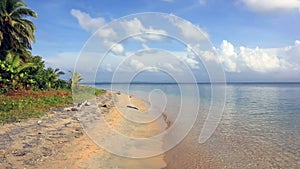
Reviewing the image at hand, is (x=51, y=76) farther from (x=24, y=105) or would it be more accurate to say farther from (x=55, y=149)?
(x=55, y=149)

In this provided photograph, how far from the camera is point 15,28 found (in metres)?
23.8

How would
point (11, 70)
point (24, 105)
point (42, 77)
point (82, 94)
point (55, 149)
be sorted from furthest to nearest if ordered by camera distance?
1. point (82, 94)
2. point (42, 77)
3. point (11, 70)
4. point (24, 105)
5. point (55, 149)

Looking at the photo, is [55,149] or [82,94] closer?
[55,149]

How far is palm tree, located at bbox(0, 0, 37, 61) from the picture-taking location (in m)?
23.4

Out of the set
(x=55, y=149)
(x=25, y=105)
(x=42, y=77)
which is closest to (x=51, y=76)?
(x=42, y=77)

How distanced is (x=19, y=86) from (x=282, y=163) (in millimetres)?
20267

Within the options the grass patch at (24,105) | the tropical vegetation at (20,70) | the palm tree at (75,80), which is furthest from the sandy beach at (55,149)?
the palm tree at (75,80)

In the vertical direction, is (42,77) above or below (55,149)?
above

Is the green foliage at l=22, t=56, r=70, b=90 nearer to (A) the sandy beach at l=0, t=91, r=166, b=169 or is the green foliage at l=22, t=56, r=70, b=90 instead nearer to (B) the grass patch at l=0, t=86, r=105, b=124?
(B) the grass patch at l=0, t=86, r=105, b=124

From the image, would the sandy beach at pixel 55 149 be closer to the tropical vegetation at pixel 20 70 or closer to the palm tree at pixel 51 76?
the tropical vegetation at pixel 20 70

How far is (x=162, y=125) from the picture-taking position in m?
19.7

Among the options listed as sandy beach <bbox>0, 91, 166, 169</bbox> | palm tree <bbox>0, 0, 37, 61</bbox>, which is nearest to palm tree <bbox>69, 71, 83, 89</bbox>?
palm tree <bbox>0, 0, 37, 61</bbox>

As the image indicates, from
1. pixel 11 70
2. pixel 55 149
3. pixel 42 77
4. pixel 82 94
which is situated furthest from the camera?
pixel 82 94

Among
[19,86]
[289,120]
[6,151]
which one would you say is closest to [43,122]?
[6,151]
